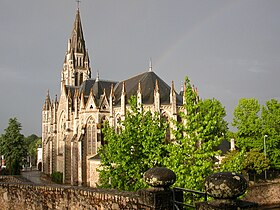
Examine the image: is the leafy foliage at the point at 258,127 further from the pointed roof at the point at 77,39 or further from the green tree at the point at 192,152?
the pointed roof at the point at 77,39

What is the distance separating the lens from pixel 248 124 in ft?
133

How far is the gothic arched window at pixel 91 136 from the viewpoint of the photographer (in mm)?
40688

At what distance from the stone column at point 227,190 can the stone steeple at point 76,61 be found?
63816 mm

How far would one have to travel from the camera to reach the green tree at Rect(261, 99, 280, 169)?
38.4 meters

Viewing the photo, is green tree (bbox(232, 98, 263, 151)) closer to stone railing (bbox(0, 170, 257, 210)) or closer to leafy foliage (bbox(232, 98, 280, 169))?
leafy foliage (bbox(232, 98, 280, 169))

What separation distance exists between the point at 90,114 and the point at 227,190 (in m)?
38.7

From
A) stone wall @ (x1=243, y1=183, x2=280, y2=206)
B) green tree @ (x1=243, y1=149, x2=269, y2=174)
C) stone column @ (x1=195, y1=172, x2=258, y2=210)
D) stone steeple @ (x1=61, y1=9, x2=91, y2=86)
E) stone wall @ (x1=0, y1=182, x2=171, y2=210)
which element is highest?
stone steeple @ (x1=61, y1=9, x2=91, y2=86)

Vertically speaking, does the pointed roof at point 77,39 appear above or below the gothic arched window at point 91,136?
above

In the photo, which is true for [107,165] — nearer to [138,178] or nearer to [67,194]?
[138,178]

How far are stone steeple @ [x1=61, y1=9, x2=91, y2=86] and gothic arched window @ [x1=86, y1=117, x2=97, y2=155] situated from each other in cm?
2618

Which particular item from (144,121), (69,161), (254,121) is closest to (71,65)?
(69,161)

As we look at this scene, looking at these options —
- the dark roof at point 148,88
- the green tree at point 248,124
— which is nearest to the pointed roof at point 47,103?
the dark roof at point 148,88

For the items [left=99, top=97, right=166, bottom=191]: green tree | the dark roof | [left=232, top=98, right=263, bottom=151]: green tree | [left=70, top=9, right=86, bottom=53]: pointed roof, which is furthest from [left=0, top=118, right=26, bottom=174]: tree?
[left=99, top=97, right=166, bottom=191]: green tree

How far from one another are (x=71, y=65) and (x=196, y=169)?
59.3 metres
